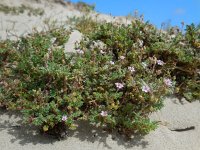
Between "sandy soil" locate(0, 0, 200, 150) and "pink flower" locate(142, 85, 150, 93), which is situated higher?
"pink flower" locate(142, 85, 150, 93)

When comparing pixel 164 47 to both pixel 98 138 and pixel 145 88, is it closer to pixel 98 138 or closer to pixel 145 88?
pixel 145 88

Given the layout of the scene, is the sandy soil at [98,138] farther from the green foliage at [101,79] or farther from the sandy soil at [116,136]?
the green foliage at [101,79]

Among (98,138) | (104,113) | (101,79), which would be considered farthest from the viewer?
(101,79)

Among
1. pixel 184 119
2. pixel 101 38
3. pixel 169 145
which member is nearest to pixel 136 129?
pixel 169 145

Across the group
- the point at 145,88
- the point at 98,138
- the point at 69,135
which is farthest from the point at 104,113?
the point at 145,88

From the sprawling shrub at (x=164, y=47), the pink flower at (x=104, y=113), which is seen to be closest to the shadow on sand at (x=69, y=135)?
the pink flower at (x=104, y=113)

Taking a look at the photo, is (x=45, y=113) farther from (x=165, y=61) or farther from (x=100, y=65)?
(x=165, y=61)

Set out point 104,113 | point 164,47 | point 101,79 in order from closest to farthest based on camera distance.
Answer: point 104,113 < point 101,79 < point 164,47

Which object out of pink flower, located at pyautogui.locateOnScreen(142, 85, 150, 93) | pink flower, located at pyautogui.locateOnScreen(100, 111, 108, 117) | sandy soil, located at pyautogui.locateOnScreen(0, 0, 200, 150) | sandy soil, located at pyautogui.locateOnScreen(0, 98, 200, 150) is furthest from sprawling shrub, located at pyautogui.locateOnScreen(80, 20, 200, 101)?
pink flower, located at pyautogui.locateOnScreen(100, 111, 108, 117)

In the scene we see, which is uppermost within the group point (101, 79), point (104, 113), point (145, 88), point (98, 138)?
point (101, 79)

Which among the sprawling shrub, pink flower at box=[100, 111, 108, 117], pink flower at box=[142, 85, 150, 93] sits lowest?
pink flower at box=[100, 111, 108, 117]

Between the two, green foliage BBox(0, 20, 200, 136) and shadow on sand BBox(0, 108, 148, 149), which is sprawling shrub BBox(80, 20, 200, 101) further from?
shadow on sand BBox(0, 108, 148, 149)

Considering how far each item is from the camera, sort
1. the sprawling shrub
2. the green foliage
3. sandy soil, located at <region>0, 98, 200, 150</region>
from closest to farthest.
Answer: sandy soil, located at <region>0, 98, 200, 150</region>, the green foliage, the sprawling shrub

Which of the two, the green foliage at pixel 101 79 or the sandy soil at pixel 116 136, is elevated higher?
the green foliage at pixel 101 79
